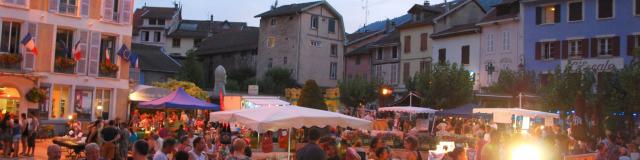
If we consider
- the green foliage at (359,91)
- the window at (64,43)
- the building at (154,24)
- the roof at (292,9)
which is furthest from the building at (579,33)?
the building at (154,24)

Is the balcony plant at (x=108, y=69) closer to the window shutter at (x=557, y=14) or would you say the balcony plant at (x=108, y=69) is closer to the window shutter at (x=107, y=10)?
the window shutter at (x=107, y=10)

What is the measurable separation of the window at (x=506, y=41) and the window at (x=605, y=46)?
17.6 ft

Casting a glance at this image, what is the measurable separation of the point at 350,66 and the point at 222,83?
2150 cm

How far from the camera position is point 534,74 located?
3666cm

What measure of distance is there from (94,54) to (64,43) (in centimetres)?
134

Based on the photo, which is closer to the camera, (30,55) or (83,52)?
(30,55)

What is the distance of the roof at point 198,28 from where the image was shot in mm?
69812

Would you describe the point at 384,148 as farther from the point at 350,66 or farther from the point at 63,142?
the point at 350,66

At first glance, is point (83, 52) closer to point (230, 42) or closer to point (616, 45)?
point (616, 45)

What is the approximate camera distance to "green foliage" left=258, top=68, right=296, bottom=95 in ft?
168

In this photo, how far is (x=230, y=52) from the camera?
194ft

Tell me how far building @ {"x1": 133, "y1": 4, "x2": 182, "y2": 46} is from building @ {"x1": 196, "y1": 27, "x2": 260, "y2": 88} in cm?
903

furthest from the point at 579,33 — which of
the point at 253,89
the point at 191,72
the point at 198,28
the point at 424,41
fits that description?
the point at 198,28

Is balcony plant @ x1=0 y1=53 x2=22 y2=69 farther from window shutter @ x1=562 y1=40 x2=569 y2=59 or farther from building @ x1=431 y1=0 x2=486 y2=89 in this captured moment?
window shutter @ x1=562 y1=40 x2=569 y2=59
